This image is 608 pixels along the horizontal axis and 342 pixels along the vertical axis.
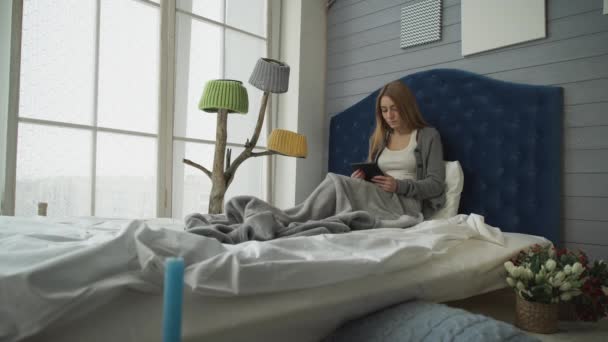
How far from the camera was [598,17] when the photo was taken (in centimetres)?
218

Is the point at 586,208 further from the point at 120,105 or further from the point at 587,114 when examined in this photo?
the point at 120,105

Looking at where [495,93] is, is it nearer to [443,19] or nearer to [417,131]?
[417,131]

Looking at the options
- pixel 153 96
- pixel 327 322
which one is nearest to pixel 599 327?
pixel 327 322

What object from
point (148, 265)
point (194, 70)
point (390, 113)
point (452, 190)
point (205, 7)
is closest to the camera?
point (148, 265)

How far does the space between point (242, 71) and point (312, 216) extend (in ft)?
6.62

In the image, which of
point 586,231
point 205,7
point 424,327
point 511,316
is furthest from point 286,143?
point 424,327

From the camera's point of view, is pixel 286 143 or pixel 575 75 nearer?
pixel 575 75

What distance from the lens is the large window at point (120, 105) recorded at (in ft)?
8.00

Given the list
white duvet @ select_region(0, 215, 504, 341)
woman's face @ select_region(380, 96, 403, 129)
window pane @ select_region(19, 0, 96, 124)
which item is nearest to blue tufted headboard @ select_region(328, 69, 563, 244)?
woman's face @ select_region(380, 96, 403, 129)

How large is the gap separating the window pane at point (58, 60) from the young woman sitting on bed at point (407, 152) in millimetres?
1722

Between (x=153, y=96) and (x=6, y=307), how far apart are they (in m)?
2.47

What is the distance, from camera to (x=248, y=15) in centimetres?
349

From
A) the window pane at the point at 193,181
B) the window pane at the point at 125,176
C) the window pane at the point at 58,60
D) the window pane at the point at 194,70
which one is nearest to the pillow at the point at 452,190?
the window pane at the point at 193,181

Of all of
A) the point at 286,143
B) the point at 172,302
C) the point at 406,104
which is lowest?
the point at 172,302
